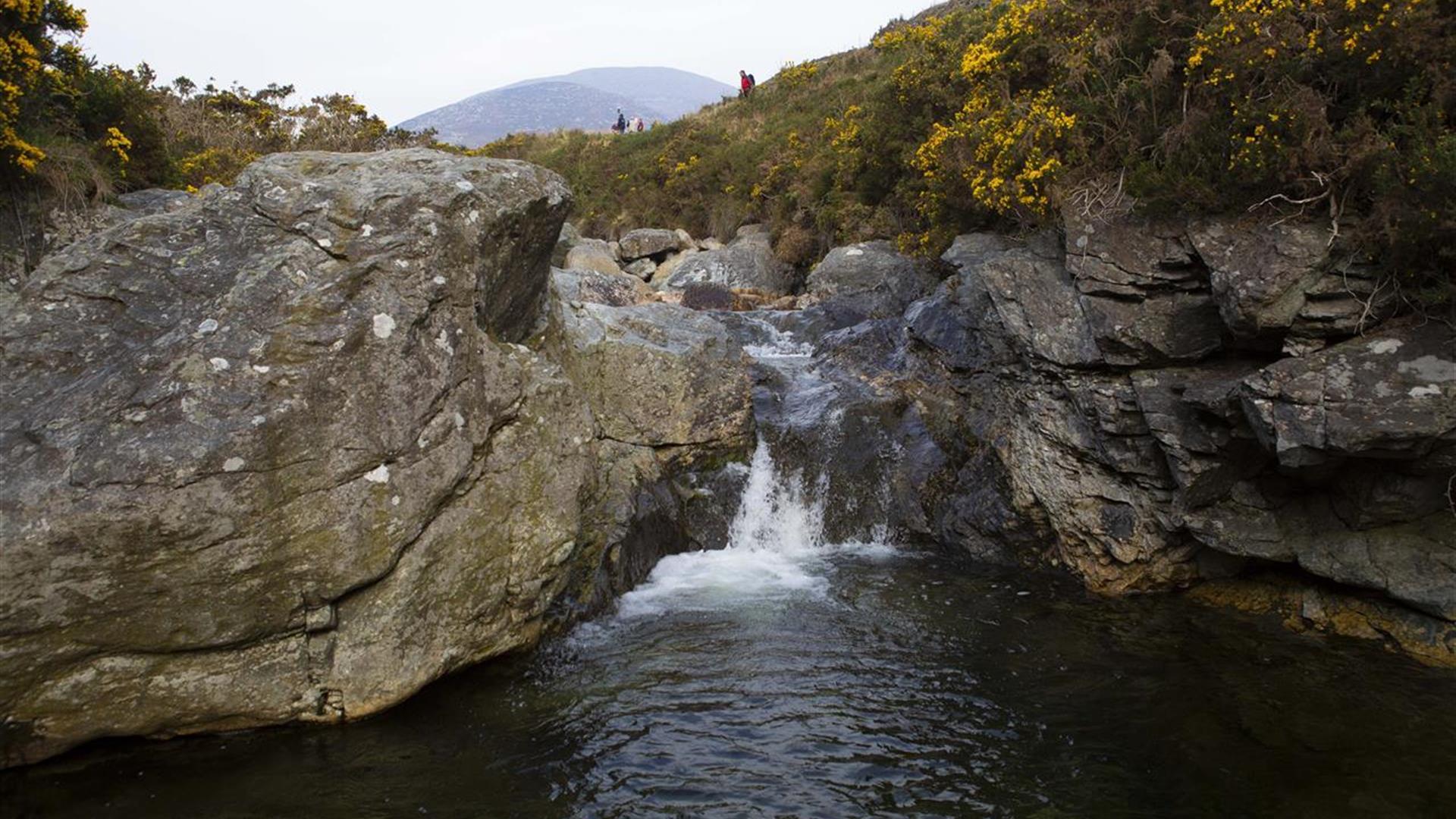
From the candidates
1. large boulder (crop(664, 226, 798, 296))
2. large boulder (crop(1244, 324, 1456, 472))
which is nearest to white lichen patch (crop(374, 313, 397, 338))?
large boulder (crop(1244, 324, 1456, 472))

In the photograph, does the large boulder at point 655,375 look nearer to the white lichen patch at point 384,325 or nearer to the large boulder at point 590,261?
the white lichen patch at point 384,325

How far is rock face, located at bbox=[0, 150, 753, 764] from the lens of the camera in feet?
22.9

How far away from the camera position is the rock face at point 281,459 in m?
6.96

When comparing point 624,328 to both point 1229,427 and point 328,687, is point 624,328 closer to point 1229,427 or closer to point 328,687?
point 328,687

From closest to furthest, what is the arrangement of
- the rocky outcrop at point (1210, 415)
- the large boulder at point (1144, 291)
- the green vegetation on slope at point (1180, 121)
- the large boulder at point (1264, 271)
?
the rocky outcrop at point (1210, 415) → the green vegetation on slope at point (1180, 121) → the large boulder at point (1264, 271) → the large boulder at point (1144, 291)

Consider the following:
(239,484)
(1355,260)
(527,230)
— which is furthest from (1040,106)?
(239,484)

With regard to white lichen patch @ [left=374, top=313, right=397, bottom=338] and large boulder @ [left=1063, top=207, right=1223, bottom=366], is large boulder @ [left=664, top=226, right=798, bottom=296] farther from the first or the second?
white lichen patch @ [left=374, top=313, right=397, bottom=338]

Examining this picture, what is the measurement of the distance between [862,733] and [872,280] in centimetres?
1512

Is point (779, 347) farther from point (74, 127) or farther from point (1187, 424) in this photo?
point (74, 127)

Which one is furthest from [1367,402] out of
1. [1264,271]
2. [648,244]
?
[648,244]

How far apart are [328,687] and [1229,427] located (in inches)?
406

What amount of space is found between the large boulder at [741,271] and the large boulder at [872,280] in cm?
379

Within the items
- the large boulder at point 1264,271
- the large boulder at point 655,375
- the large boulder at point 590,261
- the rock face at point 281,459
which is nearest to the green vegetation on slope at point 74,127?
the rock face at point 281,459

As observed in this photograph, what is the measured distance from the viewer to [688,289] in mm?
26281
